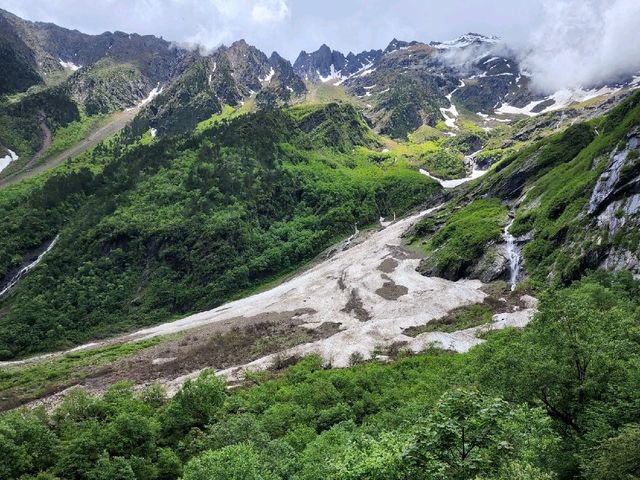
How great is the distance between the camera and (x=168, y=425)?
55344mm

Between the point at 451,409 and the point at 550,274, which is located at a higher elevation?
the point at 451,409

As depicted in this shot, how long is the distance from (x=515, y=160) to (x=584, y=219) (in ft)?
263

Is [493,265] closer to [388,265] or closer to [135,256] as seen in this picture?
[388,265]

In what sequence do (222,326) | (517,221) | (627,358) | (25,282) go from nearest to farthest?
(627,358), (222,326), (517,221), (25,282)

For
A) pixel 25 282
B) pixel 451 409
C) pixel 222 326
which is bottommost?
pixel 222 326

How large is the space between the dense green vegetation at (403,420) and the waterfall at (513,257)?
35.3 m

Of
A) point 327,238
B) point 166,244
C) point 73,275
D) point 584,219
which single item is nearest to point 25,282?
point 73,275

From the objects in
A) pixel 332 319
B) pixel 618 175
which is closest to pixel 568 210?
pixel 618 175

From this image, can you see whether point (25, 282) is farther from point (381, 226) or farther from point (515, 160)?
point (515, 160)

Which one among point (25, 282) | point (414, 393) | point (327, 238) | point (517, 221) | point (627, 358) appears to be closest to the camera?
point (627, 358)

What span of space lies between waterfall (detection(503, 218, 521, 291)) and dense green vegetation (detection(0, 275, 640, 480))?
35.3 m

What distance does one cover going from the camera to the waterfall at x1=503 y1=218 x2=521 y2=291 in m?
110

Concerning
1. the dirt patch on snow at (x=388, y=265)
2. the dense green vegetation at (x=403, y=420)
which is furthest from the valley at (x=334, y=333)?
the dirt patch on snow at (x=388, y=265)

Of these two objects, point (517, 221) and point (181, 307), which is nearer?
point (517, 221)
